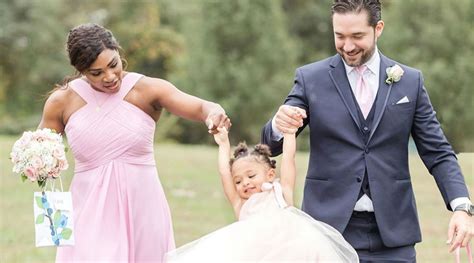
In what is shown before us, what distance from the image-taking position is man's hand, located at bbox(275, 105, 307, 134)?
4.82 metres

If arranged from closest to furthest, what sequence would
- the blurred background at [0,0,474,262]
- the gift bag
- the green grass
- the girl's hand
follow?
the girl's hand, the gift bag, the green grass, the blurred background at [0,0,474,262]

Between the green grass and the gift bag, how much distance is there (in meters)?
5.79

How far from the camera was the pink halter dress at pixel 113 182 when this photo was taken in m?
5.71

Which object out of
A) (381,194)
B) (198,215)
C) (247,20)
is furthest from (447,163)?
(247,20)

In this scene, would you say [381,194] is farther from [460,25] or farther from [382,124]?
[460,25]

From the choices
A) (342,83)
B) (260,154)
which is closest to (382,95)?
(342,83)

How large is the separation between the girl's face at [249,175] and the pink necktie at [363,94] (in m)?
0.58

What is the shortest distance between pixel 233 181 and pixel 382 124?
0.83m

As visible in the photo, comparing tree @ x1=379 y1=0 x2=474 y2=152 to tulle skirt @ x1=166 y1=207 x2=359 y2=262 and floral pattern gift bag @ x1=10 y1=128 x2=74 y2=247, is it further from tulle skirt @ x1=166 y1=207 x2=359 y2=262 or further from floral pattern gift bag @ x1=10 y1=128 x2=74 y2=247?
tulle skirt @ x1=166 y1=207 x2=359 y2=262

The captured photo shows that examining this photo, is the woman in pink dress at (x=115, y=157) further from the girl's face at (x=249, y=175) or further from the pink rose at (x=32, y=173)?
the girl's face at (x=249, y=175)

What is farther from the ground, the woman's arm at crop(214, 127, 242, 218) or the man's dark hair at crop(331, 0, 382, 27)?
the man's dark hair at crop(331, 0, 382, 27)

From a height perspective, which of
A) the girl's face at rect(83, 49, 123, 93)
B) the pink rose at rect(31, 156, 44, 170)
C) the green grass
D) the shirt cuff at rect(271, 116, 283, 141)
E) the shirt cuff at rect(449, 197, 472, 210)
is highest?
the girl's face at rect(83, 49, 123, 93)

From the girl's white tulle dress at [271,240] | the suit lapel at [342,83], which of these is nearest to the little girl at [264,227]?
the girl's white tulle dress at [271,240]

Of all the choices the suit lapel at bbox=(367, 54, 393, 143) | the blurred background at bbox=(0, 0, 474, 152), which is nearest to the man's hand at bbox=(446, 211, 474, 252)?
the suit lapel at bbox=(367, 54, 393, 143)
